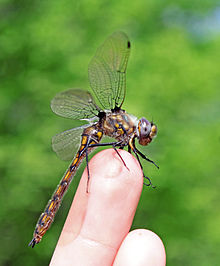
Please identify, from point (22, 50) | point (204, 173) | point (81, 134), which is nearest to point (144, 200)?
point (204, 173)

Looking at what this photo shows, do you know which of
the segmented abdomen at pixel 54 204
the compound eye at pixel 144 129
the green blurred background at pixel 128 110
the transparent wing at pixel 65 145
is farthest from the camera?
the green blurred background at pixel 128 110

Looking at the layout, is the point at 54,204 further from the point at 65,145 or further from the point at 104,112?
the point at 104,112

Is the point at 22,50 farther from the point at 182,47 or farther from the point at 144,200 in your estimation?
the point at 144,200

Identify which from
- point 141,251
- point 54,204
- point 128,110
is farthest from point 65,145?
point 128,110

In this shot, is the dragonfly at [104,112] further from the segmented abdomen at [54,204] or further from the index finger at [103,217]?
the index finger at [103,217]

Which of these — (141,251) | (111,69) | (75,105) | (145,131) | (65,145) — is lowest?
(141,251)

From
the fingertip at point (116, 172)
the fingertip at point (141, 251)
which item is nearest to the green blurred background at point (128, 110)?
the fingertip at point (116, 172)
